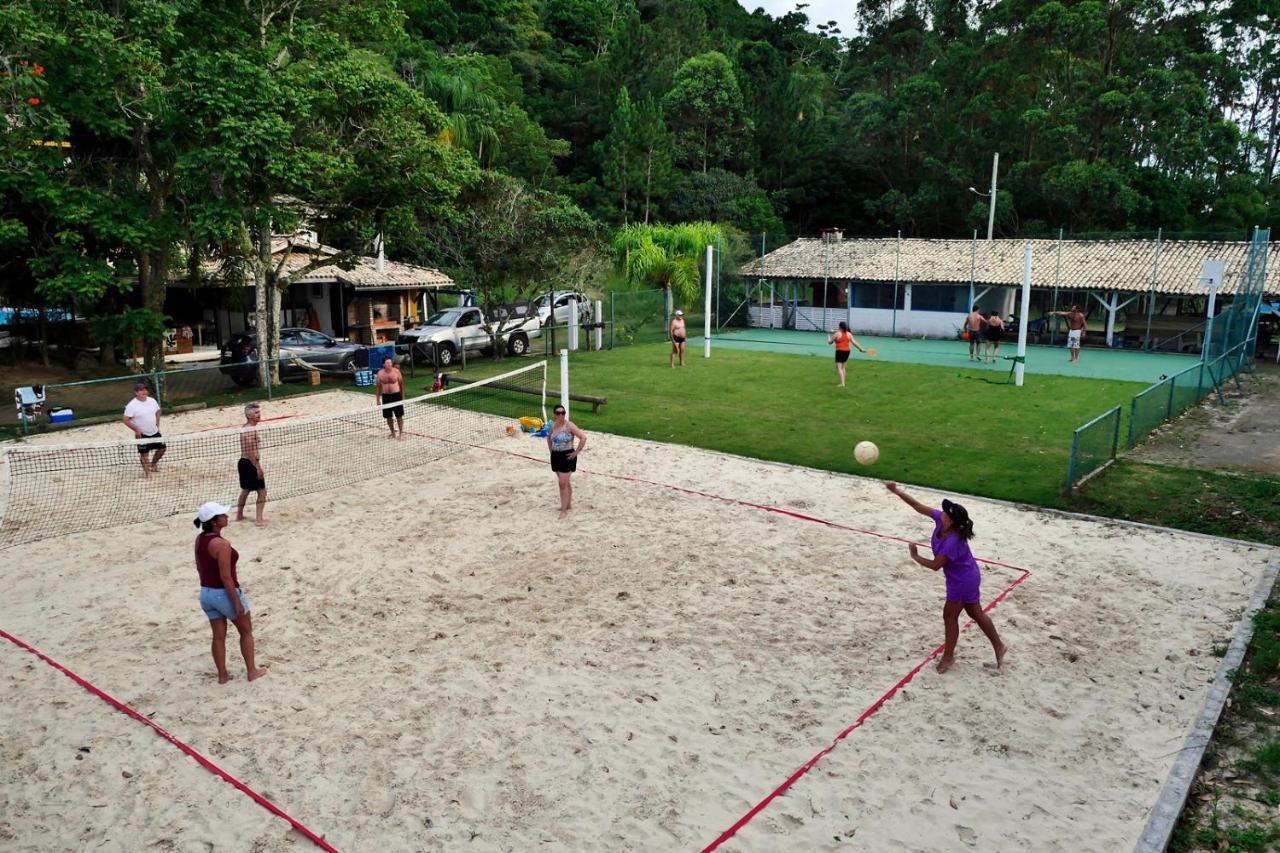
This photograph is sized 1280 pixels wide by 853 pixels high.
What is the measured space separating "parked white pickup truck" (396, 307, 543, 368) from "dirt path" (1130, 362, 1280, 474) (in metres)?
18.2

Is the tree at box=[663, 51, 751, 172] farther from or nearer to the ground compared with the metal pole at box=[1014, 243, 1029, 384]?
farther from the ground

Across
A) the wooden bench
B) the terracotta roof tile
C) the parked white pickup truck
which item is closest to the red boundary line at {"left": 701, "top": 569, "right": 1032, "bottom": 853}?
the wooden bench

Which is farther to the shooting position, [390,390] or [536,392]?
[536,392]

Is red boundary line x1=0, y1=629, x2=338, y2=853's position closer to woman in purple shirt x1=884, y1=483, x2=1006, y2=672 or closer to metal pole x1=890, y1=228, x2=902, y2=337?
woman in purple shirt x1=884, y1=483, x2=1006, y2=672

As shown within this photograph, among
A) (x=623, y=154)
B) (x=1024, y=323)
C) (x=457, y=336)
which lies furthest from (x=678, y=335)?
(x=623, y=154)

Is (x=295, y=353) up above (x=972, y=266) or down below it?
below

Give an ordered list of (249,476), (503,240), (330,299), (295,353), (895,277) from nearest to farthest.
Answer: (249,476), (295,353), (503,240), (330,299), (895,277)

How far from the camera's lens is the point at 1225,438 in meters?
17.7

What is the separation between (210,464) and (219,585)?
9.33 metres

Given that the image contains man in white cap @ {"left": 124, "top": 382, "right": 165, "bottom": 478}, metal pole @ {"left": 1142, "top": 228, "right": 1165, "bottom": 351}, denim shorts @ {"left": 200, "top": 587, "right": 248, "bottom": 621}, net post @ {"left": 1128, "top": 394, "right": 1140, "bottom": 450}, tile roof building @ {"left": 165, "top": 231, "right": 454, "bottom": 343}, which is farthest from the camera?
metal pole @ {"left": 1142, "top": 228, "right": 1165, "bottom": 351}

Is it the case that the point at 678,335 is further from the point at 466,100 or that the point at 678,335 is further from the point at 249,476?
the point at 466,100

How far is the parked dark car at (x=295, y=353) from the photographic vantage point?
24.4 metres

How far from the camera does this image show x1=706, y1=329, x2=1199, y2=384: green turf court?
1051 inches

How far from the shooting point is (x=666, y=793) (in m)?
6.66
